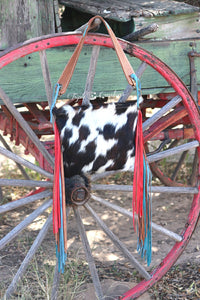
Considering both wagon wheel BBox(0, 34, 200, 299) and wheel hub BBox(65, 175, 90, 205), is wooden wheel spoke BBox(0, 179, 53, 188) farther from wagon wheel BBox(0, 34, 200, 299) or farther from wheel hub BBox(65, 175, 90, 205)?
wheel hub BBox(65, 175, 90, 205)

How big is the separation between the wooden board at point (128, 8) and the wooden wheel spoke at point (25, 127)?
3.03ft

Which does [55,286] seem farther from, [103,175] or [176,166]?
[176,166]

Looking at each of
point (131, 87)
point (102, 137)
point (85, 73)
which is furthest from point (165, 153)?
point (85, 73)

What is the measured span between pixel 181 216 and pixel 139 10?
80.7 inches

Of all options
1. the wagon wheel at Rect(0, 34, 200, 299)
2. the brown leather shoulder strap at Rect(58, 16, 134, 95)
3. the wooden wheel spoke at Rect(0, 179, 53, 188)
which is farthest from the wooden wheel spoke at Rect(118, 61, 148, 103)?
the wooden wheel spoke at Rect(0, 179, 53, 188)

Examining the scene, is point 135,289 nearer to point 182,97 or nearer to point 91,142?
point 91,142

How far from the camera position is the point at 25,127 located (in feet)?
8.20

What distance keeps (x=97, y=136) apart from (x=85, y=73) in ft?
1.95

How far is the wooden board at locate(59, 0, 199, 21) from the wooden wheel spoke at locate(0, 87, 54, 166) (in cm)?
92

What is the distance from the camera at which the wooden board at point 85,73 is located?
2691 millimetres

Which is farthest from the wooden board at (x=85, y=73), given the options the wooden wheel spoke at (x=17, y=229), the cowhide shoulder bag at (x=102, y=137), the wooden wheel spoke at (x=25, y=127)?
the wooden wheel spoke at (x=17, y=229)

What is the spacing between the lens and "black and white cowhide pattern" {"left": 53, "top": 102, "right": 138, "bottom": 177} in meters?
2.32

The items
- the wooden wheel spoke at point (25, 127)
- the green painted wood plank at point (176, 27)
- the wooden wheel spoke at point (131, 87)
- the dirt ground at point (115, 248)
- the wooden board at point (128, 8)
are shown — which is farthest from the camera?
the dirt ground at point (115, 248)

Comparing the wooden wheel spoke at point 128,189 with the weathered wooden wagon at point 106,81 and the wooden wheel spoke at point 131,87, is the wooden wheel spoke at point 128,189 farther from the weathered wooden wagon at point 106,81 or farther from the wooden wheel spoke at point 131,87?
the wooden wheel spoke at point 131,87
